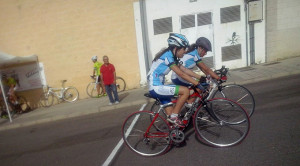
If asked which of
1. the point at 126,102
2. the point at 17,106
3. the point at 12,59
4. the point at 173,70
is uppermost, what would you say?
the point at 12,59

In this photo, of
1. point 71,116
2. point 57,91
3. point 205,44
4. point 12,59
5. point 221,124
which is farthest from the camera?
point 57,91

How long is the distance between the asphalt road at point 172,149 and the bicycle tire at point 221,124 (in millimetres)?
165

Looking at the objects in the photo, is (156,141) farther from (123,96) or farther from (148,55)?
(148,55)

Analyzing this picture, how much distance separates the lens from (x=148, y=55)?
11.0m

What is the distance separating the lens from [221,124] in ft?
13.7

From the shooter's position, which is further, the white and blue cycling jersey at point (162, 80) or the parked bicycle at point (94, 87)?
the parked bicycle at point (94, 87)

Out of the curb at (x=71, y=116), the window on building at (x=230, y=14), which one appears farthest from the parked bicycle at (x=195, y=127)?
the window on building at (x=230, y=14)

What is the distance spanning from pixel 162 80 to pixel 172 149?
1.34 m

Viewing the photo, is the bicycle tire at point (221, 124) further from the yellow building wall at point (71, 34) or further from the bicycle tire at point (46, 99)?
the bicycle tire at point (46, 99)

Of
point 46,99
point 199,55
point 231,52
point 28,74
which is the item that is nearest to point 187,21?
point 231,52

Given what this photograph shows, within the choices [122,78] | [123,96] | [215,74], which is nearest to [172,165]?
[215,74]

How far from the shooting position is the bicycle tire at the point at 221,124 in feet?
13.1

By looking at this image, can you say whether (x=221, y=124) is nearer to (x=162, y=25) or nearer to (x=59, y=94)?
(x=162, y=25)

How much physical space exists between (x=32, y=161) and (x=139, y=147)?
8.08 ft
